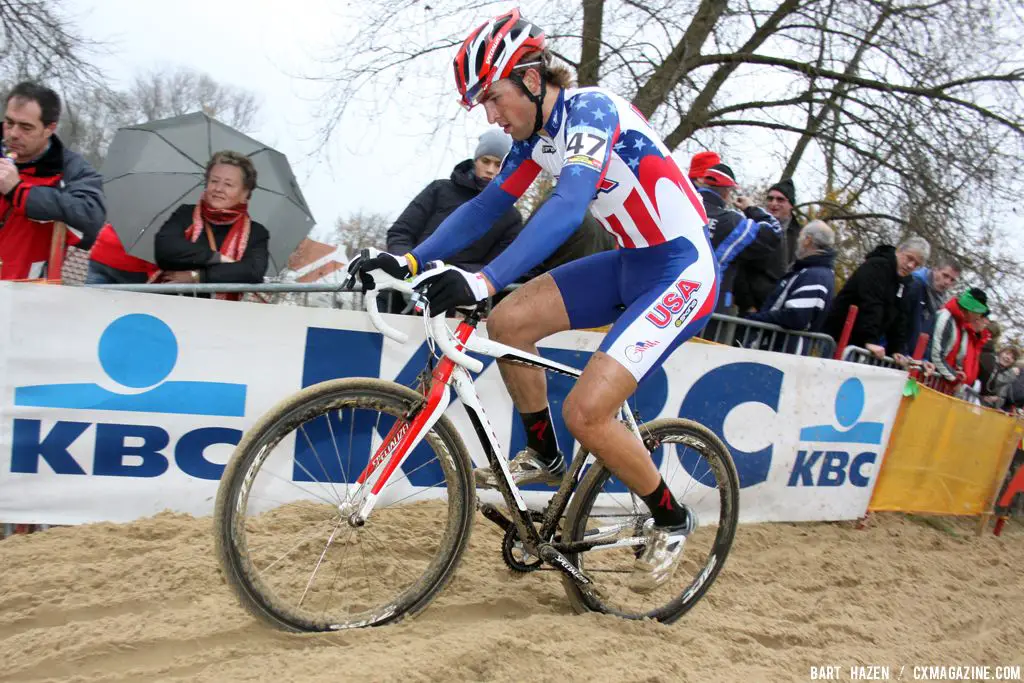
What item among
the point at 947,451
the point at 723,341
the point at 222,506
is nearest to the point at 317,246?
the point at 222,506

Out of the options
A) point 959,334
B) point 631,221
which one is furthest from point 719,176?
point 959,334

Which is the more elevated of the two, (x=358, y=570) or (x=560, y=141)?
(x=560, y=141)

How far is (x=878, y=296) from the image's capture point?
6.47 metres

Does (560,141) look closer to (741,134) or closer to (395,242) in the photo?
(395,242)

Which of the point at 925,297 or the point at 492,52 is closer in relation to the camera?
the point at 492,52

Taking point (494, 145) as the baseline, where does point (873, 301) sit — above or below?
below

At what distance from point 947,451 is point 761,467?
7.20 feet

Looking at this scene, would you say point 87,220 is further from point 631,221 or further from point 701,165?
point 701,165

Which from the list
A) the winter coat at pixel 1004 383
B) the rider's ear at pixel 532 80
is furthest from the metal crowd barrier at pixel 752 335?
the winter coat at pixel 1004 383

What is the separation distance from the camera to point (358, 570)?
3619 mm

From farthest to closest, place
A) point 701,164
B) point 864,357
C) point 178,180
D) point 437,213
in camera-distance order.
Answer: point 864,357
point 701,164
point 437,213
point 178,180

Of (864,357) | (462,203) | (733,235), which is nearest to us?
(462,203)

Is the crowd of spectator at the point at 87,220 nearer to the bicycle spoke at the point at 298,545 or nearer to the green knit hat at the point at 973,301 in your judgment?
the bicycle spoke at the point at 298,545

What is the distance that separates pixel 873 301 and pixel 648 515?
3776mm
